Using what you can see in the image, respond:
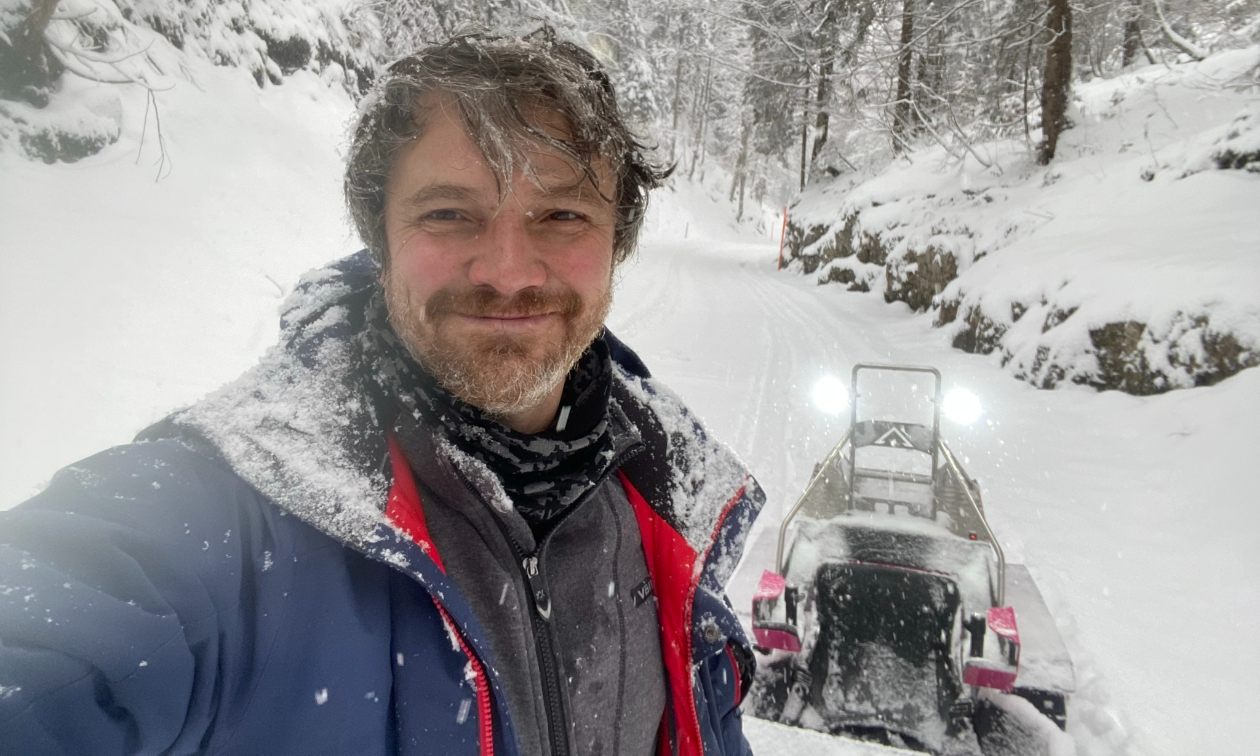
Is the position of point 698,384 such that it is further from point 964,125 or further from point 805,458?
point 964,125

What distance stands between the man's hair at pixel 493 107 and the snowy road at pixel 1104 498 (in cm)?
121

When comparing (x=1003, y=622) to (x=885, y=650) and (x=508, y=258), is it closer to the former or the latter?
(x=885, y=650)

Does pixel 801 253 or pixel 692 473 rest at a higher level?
pixel 801 253

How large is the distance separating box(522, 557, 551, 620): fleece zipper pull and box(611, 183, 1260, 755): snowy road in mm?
1765

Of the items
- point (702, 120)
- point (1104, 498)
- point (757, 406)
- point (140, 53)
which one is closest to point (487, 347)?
point (1104, 498)

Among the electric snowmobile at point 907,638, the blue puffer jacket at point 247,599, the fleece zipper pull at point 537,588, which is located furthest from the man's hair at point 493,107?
the electric snowmobile at point 907,638

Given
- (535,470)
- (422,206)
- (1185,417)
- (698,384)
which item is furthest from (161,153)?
(1185,417)

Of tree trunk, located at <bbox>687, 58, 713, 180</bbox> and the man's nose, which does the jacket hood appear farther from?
tree trunk, located at <bbox>687, 58, 713, 180</bbox>

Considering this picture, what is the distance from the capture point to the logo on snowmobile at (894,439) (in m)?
4.36

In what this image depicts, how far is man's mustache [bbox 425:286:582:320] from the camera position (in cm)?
133

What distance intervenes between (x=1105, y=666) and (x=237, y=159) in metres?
9.86

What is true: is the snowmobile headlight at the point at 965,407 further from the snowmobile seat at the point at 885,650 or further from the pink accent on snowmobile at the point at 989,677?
the pink accent on snowmobile at the point at 989,677

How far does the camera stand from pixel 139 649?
2.55ft

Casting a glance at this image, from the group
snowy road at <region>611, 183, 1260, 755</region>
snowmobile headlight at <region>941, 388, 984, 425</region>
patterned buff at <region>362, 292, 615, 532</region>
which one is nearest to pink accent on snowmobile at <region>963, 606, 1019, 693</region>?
snowy road at <region>611, 183, 1260, 755</region>
